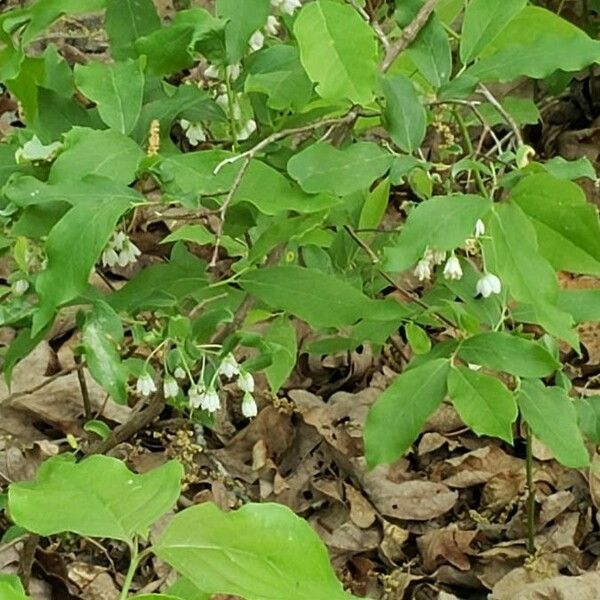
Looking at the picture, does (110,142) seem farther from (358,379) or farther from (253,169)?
(358,379)

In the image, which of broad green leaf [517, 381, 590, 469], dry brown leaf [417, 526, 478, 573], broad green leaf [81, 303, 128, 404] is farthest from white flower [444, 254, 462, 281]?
dry brown leaf [417, 526, 478, 573]

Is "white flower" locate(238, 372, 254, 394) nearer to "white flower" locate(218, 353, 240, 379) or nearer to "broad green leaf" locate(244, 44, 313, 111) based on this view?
"white flower" locate(218, 353, 240, 379)

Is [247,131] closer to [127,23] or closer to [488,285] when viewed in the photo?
[127,23]

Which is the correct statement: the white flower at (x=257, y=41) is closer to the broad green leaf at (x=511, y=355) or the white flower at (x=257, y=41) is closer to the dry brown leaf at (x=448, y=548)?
the broad green leaf at (x=511, y=355)

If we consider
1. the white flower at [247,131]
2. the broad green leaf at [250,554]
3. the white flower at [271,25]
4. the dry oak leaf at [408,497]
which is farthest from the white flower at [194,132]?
the dry oak leaf at [408,497]

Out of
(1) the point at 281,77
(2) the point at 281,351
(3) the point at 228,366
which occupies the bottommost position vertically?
(2) the point at 281,351

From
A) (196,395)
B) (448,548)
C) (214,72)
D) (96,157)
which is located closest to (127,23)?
(214,72)

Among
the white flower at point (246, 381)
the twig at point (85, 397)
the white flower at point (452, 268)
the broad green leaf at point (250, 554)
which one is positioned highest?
the broad green leaf at point (250, 554)
